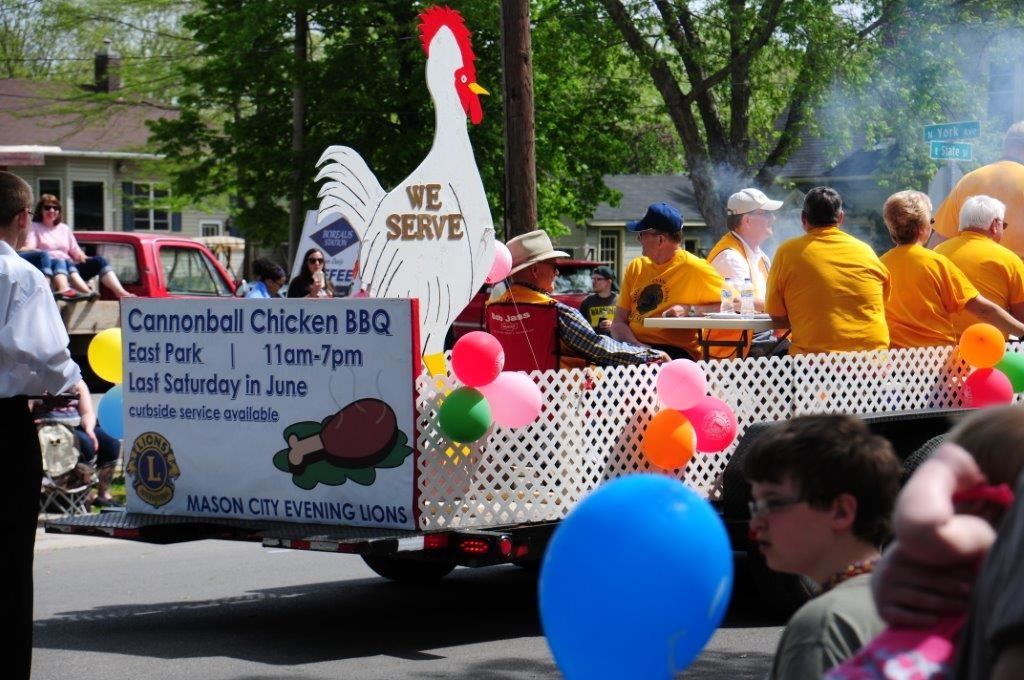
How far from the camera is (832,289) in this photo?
7.77m

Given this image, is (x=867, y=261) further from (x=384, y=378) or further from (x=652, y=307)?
(x=384, y=378)

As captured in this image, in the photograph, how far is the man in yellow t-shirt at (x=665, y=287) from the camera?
27.8 ft

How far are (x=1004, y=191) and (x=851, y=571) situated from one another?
23.9 feet

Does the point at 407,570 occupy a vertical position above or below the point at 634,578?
below

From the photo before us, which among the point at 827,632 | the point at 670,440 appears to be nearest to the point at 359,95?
the point at 670,440

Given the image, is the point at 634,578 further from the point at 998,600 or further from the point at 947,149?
the point at 947,149

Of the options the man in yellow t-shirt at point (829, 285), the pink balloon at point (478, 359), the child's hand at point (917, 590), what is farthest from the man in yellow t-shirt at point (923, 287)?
the child's hand at point (917, 590)

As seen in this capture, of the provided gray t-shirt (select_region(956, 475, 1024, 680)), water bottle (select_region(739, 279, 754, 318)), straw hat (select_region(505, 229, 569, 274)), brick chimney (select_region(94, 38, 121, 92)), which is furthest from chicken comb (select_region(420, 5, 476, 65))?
brick chimney (select_region(94, 38, 121, 92))

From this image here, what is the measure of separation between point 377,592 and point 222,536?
1636 millimetres

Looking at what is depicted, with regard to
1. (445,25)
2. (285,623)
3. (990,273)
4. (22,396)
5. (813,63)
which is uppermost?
(813,63)

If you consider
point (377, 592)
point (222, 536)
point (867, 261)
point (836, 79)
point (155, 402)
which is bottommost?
point (377, 592)

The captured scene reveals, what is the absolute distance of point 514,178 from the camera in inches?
437

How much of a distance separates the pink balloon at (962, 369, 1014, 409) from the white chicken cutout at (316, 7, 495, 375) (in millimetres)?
2758

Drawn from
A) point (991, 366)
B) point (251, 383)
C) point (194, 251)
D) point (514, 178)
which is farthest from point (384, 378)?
point (194, 251)
